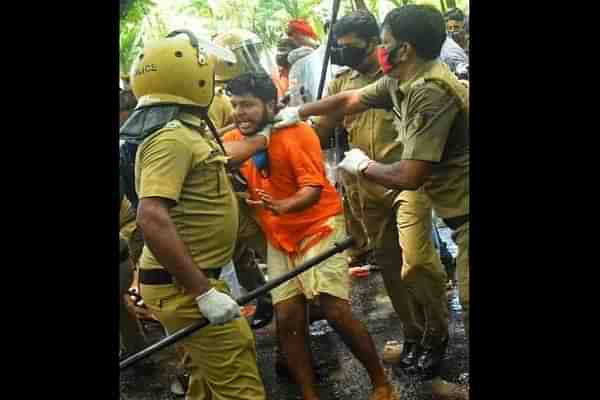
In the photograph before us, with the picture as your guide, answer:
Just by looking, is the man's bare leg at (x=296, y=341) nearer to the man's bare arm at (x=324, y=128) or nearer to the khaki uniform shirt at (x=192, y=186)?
the khaki uniform shirt at (x=192, y=186)

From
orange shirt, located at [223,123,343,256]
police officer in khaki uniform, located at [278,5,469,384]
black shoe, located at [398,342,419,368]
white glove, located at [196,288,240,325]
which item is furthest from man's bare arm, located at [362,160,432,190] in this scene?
white glove, located at [196,288,240,325]

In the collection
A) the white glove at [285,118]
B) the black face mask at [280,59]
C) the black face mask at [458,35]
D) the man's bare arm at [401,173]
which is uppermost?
the black face mask at [458,35]

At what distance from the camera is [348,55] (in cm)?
365

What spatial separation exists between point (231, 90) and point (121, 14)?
50 cm

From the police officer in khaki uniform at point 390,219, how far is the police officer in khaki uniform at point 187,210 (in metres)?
0.46

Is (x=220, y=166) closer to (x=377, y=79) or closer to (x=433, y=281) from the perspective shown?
(x=377, y=79)

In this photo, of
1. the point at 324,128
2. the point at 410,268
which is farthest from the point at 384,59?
the point at 410,268

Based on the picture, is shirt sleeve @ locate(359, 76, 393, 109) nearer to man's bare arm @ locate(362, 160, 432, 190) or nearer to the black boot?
man's bare arm @ locate(362, 160, 432, 190)

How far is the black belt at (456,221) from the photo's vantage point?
3637 mm

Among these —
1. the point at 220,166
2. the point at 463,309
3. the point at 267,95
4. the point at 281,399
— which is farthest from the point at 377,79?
the point at 281,399

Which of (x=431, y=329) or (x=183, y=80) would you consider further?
(x=431, y=329)

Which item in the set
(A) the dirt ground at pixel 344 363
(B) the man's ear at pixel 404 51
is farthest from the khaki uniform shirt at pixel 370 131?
(A) the dirt ground at pixel 344 363

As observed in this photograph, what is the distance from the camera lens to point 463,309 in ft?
12.0

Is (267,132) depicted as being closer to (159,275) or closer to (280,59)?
(280,59)
